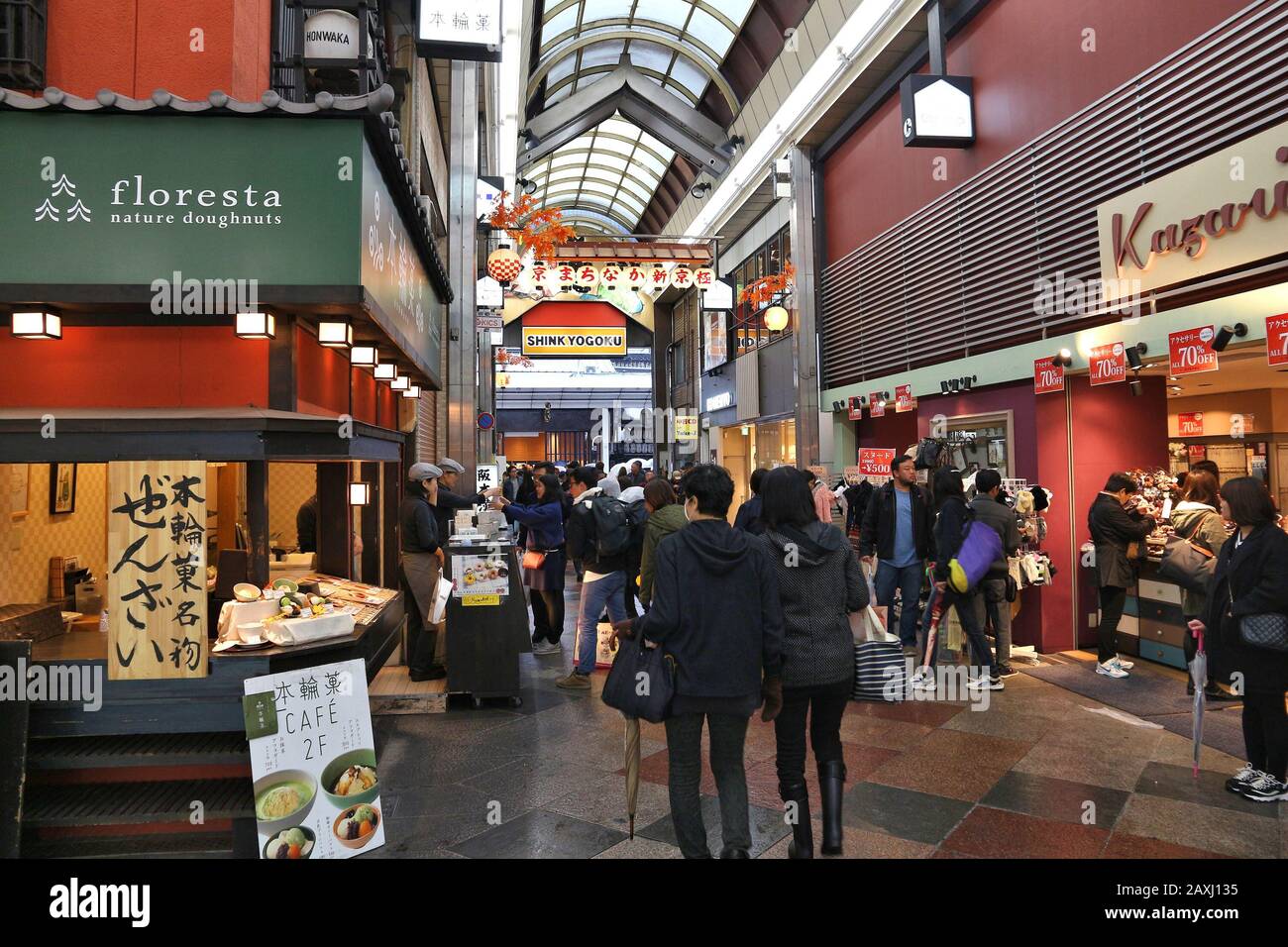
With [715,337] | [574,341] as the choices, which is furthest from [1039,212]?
[574,341]

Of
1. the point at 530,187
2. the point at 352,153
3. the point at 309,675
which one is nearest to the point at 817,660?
the point at 309,675

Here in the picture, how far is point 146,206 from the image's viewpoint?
4.21m

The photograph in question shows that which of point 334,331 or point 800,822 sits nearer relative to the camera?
point 800,822

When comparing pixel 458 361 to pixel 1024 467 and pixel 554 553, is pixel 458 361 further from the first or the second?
pixel 1024 467

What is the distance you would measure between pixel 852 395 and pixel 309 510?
8999 mm

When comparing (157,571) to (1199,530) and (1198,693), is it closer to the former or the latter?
(1198,693)

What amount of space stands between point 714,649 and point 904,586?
4.80 metres

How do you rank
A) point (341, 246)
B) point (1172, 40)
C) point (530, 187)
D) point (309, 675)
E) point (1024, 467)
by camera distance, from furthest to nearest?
point (530, 187)
point (1024, 467)
point (1172, 40)
point (341, 246)
point (309, 675)

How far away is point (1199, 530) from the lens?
19.6ft

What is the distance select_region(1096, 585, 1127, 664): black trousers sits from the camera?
706 cm

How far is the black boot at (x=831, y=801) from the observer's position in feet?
12.1

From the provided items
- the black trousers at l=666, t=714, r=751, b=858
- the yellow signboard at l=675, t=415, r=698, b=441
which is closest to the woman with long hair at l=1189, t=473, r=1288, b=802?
the black trousers at l=666, t=714, r=751, b=858

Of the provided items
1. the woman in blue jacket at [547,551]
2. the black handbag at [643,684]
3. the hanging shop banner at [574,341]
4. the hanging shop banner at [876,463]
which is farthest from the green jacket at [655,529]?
the hanging shop banner at [574,341]

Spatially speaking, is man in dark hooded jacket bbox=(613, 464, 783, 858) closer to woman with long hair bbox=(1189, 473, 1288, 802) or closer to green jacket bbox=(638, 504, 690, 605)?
green jacket bbox=(638, 504, 690, 605)
